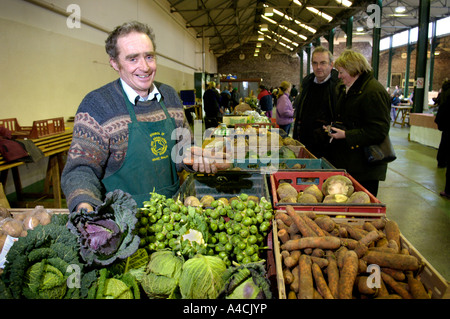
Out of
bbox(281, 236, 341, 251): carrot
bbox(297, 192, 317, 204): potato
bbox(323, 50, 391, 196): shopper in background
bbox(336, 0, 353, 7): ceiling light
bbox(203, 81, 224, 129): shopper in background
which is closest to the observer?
bbox(281, 236, 341, 251): carrot

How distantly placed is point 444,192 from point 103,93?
17.2ft

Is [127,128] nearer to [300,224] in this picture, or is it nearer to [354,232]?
[300,224]

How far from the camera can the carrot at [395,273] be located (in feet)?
4.07

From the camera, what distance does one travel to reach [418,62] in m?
9.26

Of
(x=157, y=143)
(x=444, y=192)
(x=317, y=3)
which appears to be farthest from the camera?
(x=317, y=3)

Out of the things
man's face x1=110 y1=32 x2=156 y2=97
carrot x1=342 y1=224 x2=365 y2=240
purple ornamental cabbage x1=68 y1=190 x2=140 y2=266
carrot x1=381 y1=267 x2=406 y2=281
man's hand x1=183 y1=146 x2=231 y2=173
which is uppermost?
man's face x1=110 y1=32 x2=156 y2=97

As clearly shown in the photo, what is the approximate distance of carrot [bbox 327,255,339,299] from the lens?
1.18m

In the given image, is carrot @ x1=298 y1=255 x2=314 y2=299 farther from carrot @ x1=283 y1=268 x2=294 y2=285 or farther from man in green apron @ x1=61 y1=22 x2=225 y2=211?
man in green apron @ x1=61 y1=22 x2=225 y2=211

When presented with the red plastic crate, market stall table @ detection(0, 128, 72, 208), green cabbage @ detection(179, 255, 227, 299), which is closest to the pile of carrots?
the red plastic crate

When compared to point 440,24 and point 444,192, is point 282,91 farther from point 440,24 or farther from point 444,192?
point 440,24

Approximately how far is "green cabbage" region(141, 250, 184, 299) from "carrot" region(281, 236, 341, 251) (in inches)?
20.1

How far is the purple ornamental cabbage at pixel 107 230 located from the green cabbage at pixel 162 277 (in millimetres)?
150

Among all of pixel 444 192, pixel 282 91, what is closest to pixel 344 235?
pixel 444 192

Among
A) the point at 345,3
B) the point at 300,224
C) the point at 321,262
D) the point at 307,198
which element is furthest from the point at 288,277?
the point at 345,3
